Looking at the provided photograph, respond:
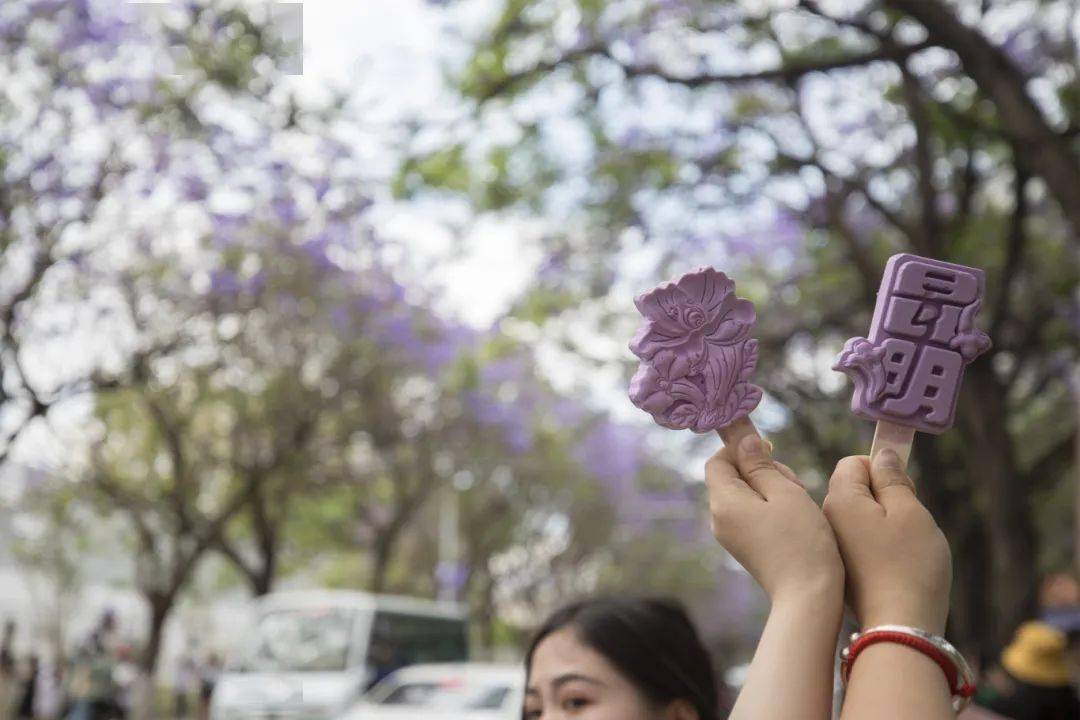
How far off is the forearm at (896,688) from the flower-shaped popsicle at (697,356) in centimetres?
25

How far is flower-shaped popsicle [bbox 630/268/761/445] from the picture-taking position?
1.42 meters

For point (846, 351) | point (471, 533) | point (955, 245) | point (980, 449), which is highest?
point (955, 245)

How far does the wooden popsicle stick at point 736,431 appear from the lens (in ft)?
4.63

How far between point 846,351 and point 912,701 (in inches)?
13.4

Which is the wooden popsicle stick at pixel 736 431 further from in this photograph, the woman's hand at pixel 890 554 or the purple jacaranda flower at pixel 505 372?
the purple jacaranda flower at pixel 505 372

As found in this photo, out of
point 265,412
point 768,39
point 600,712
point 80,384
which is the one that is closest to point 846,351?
point 600,712

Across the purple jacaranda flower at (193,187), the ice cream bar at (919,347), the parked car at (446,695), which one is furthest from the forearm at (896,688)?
the purple jacaranda flower at (193,187)

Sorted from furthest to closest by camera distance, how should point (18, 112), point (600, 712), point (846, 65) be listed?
point (18, 112) → point (846, 65) → point (600, 712)

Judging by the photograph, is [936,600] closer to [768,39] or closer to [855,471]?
[855,471]

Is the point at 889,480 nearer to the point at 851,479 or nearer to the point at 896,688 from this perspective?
the point at 851,479

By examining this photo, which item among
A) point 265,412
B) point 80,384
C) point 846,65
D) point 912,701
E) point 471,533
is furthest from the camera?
point 471,533

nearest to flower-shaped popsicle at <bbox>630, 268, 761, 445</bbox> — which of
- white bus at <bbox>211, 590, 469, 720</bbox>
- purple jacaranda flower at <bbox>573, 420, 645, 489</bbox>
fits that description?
white bus at <bbox>211, 590, 469, 720</bbox>

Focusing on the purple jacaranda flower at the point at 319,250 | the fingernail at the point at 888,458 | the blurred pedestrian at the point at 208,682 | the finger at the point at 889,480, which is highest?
the purple jacaranda flower at the point at 319,250

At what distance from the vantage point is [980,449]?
12.7 m
